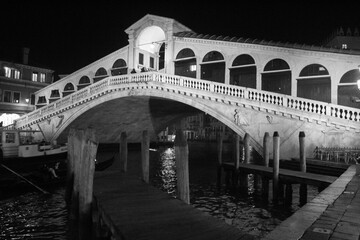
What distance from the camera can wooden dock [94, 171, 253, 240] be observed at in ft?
11.8

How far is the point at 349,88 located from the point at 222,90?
6.32m

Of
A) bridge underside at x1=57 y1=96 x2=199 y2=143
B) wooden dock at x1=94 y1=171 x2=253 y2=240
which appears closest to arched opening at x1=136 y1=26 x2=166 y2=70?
bridge underside at x1=57 y1=96 x2=199 y2=143

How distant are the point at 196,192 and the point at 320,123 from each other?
5.71 meters

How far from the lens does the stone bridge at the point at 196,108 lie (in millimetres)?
11664

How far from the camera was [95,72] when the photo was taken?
2314 centimetres

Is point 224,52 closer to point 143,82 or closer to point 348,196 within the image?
point 143,82

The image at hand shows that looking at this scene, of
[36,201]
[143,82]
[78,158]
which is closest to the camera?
[78,158]

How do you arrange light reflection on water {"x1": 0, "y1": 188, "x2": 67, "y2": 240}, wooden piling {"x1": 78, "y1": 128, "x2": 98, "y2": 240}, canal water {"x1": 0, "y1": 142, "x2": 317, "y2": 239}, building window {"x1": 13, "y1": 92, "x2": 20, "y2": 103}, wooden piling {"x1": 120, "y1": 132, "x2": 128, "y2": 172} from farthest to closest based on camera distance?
building window {"x1": 13, "y1": 92, "x2": 20, "y2": 103}, wooden piling {"x1": 120, "y1": 132, "x2": 128, "y2": 172}, canal water {"x1": 0, "y1": 142, "x2": 317, "y2": 239}, light reflection on water {"x1": 0, "y1": 188, "x2": 67, "y2": 240}, wooden piling {"x1": 78, "y1": 128, "x2": 98, "y2": 240}

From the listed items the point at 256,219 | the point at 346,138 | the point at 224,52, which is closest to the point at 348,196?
the point at 256,219

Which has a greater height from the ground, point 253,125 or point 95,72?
point 95,72

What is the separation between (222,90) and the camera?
1366cm

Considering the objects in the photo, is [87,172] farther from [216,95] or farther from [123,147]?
[216,95]

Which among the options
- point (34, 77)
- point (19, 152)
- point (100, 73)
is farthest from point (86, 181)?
point (34, 77)

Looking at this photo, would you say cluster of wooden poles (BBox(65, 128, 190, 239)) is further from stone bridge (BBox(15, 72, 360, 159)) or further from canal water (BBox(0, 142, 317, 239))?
stone bridge (BBox(15, 72, 360, 159))
